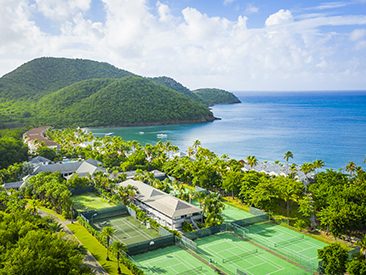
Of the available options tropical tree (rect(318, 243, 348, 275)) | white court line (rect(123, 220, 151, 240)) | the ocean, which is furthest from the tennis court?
the ocean

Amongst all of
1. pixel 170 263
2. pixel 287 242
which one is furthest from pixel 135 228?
pixel 287 242

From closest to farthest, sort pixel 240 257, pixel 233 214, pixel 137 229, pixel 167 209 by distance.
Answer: pixel 240 257
pixel 137 229
pixel 167 209
pixel 233 214

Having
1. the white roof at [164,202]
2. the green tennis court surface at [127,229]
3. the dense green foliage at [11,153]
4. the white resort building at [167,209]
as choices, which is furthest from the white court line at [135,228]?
the dense green foliage at [11,153]

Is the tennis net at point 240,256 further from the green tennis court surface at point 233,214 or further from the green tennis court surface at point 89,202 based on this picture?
the green tennis court surface at point 89,202

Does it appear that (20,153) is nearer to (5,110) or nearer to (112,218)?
(112,218)

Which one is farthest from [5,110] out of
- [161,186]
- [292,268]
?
[292,268]

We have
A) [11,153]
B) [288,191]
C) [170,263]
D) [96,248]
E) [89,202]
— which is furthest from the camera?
[11,153]

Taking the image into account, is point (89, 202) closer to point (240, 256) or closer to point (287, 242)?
point (240, 256)
